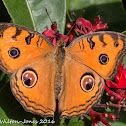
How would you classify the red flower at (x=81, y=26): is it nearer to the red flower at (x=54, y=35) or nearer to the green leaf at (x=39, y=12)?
the red flower at (x=54, y=35)

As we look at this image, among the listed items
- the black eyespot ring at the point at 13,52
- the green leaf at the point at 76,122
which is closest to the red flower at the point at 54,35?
the black eyespot ring at the point at 13,52

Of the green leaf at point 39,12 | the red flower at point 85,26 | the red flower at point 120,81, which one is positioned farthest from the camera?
the green leaf at point 39,12

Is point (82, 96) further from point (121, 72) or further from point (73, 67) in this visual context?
point (121, 72)

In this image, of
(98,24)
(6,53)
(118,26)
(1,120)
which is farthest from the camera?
(118,26)

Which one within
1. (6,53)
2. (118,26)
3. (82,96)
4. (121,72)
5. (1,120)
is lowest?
(1,120)

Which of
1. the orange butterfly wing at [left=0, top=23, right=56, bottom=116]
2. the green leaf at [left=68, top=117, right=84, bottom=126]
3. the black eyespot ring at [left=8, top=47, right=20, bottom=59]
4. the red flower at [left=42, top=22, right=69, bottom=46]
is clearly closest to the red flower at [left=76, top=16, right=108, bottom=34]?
the red flower at [left=42, top=22, right=69, bottom=46]

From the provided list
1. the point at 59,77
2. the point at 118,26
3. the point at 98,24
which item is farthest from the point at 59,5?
the point at 59,77

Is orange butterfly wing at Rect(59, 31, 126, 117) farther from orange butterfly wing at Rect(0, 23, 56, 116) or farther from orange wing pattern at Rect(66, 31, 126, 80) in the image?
orange butterfly wing at Rect(0, 23, 56, 116)

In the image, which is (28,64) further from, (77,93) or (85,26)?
(85,26)
